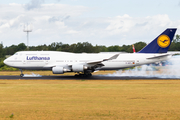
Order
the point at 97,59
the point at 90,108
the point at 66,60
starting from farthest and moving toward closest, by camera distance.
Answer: the point at 97,59 < the point at 66,60 < the point at 90,108

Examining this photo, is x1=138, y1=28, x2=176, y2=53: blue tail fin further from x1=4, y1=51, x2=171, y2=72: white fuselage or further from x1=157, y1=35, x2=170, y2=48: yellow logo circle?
x1=4, y1=51, x2=171, y2=72: white fuselage

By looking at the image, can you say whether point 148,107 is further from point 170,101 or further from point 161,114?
point 170,101

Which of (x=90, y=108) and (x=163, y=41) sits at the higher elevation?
(x=163, y=41)

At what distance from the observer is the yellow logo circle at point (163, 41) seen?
34.2 meters

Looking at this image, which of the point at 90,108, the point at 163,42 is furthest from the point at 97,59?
the point at 90,108

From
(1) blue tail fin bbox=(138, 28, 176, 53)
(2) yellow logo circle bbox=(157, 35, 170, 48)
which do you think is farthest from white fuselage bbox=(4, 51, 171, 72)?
(2) yellow logo circle bbox=(157, 35, 170, 48)

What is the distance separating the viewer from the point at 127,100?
1552cm

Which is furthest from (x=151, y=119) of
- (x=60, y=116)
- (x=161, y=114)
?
(x=60, y=116)

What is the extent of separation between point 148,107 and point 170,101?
101 inches

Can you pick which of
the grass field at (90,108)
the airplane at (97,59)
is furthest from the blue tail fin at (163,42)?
the grass field at (90,108)

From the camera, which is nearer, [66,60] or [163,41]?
[163,41]

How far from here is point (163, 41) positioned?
34375 mm

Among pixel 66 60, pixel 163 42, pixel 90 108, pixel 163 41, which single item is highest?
pixel 163 41

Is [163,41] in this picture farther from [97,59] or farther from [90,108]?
[90,108]
